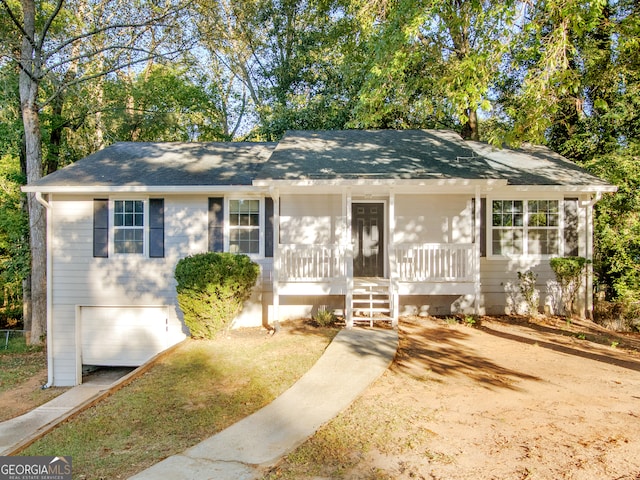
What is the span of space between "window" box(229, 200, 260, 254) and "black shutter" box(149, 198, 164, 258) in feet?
5.30

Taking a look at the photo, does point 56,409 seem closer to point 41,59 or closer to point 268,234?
point 268,234

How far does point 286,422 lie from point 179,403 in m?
1.74

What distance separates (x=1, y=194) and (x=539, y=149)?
1827 centimetres

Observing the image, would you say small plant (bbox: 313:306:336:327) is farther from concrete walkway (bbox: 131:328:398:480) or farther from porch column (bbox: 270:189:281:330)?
concrete walkway (bbox: 131:328:398:480)

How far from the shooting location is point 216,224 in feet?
32.2

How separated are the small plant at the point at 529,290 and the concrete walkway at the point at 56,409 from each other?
887 cm

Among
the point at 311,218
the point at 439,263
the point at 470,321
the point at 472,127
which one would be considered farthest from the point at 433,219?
the point at 472,127

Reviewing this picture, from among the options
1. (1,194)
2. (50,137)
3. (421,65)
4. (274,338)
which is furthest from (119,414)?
(50,137)

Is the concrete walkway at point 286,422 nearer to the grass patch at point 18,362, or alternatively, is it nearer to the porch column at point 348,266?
the porch column at point 348,266

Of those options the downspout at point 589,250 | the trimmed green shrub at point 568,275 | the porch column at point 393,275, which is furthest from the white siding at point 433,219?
the downspout at point 589,250

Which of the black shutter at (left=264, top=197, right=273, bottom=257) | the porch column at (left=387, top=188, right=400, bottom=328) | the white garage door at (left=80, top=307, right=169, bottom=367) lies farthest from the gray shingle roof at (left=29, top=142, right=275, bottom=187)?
the porch column at (left=387, top=188, right=400, bottom=328)

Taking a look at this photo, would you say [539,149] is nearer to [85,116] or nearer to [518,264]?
[518,264]

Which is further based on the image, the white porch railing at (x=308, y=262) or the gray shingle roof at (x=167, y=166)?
the gray shingle roof at (x=167, y=166)

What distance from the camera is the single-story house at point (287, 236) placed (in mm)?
9078
